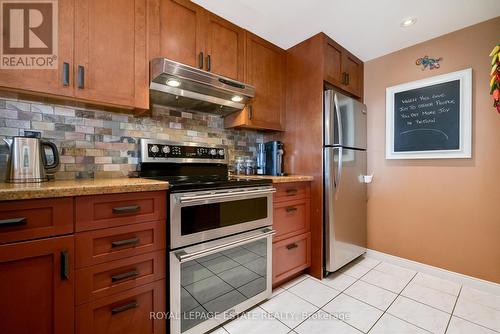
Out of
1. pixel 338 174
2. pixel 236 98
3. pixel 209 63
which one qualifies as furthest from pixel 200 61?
pixel 338 174

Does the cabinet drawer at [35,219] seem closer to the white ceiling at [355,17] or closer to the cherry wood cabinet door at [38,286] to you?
the cherry wood cabinet door at [38,286]

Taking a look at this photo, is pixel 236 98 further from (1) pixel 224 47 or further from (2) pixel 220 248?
(2) pixel 220 248

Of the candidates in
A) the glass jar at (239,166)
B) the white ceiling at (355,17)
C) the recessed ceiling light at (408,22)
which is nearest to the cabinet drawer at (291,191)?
the glass jar at (239,166)

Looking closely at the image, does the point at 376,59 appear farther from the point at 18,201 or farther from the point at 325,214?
the point at 18,201

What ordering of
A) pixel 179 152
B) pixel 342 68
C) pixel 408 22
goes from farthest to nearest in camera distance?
pixel 342 68 → pixel 408 22 → pixel 179 152

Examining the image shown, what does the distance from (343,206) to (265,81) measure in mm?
1471

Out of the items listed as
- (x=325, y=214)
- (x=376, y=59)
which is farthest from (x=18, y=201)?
(x=376, y=59)

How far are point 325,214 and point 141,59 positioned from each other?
1.94 meters

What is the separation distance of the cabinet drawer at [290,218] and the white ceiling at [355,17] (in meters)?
1.59

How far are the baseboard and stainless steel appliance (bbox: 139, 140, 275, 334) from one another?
1546 mm

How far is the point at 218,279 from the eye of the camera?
1.38 meters

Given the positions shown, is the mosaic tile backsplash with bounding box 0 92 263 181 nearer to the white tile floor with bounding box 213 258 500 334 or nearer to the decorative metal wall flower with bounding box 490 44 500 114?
the white tile floor with bounding box 213 258 500 334

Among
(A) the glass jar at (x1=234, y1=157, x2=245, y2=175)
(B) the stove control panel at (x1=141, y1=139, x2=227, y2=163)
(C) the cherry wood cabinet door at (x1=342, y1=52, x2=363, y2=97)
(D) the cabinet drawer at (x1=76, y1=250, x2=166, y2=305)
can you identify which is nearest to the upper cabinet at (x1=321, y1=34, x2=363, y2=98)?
(C) the cherry wood cabinet door at (x1=342, y1=52, x2=363, y2=97)

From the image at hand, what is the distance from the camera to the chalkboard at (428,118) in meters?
1.98
